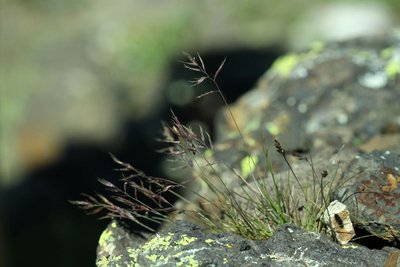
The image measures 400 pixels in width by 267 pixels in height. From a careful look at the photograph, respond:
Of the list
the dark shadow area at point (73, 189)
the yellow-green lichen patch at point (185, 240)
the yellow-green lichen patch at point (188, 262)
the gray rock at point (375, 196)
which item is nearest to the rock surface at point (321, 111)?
the gray rock at point (375, 196)

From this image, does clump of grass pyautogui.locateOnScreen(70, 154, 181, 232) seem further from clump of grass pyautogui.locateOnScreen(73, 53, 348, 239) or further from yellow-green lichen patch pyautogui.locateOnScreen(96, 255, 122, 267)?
yellow-green lichen patch pyautogui.locateOnScreen(96, 255, 122, 267)

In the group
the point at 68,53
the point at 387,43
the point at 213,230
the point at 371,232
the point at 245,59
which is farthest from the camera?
the point at 68,53

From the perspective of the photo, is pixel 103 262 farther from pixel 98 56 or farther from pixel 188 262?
pixel 98 56

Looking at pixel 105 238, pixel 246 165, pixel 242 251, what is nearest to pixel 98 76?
pixel 246 165

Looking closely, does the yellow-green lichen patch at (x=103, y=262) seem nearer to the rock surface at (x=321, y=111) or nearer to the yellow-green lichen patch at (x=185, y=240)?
the yellow-green lichen patch at (x=185, y=240)

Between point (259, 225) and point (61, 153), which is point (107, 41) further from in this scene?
point (259, 225)

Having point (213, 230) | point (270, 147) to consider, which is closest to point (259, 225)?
point (213, 230)
